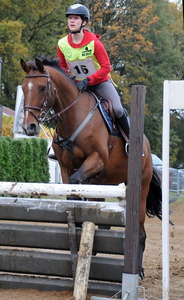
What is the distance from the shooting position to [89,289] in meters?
3.83

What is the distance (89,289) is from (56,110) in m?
2.02

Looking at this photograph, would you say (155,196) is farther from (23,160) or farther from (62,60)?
(23,160)

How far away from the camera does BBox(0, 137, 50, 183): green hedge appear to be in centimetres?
1095

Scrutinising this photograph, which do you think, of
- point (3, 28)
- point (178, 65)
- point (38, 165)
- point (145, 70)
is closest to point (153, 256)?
point (38, 165)

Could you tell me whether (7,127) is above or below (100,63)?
below

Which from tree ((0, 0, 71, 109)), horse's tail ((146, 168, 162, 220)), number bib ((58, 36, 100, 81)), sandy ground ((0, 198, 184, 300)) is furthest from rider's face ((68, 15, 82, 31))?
tree ((0, 0, 71, 109))

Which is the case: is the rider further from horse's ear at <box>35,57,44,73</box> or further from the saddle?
horse's ear at <box>35,57,44,73</box>

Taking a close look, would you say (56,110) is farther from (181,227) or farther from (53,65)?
(181,227)

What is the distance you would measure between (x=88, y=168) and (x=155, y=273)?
1351 millimetres

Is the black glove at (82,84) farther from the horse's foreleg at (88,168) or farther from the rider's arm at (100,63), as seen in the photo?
the horse's foreleg at (88,168)

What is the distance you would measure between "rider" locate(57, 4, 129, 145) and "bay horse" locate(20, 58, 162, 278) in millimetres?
139

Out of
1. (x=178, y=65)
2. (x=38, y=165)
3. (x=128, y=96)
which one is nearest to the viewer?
(x=38, y=165)

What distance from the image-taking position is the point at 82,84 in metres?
5.17

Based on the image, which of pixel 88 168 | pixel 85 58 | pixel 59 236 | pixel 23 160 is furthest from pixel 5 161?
pixel 59 236
